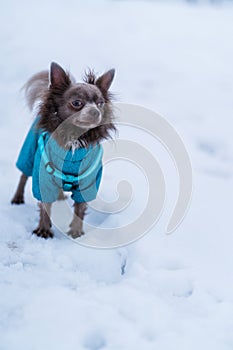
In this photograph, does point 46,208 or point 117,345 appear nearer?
point 117,345

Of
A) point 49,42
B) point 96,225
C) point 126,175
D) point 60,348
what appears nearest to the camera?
point 60,348

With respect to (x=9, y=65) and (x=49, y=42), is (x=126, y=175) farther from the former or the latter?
(x=49, y=42)

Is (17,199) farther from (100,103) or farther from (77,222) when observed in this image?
(100,103)

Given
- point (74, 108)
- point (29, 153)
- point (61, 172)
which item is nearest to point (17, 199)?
point (29, 153)

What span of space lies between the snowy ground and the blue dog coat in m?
0.43

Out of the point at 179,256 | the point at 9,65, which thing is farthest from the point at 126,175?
the point at 9,65

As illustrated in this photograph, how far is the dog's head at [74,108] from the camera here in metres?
2.75

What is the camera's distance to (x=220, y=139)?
5312 mm

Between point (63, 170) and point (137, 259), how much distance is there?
868 millimetres

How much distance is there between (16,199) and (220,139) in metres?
2.95

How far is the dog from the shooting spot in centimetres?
277

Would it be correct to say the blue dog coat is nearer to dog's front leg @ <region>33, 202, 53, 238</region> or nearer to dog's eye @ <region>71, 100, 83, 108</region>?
dog's front leg @ <region>33, 202, 53, 238</region>

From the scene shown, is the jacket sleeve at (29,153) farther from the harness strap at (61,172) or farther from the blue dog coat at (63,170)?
the harness strap at (61,172)

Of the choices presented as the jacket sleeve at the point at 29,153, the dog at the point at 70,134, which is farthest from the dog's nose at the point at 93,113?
the jacket sleeve at the point at 29,153
